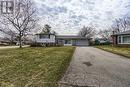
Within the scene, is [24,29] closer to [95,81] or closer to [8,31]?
[8,31]

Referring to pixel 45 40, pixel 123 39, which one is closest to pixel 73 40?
pixel 45 40

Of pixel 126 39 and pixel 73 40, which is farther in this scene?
pixel 73 40

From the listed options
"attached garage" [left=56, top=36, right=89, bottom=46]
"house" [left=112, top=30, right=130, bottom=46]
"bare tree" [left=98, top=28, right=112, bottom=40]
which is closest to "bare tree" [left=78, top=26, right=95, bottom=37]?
"bare tree" [left=98, top=28, right=112, bottom=40]

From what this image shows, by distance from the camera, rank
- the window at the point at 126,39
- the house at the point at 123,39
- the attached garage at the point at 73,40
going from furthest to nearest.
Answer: the attached garage at the point at 73,40 → the window at the point at 126,39 → the house at the point at 123,39

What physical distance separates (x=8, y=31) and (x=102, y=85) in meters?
30.2

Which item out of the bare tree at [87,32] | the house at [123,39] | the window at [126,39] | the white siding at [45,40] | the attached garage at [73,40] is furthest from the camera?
the bare tree at [87,32]

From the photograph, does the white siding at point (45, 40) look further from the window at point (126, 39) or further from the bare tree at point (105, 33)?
the bare tree at point (105, 33)

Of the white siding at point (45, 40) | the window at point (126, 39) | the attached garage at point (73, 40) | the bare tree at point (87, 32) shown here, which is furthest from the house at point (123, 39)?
the bare tree at point (87, 32)

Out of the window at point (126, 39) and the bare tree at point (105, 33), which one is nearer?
the window at point (126, 39)

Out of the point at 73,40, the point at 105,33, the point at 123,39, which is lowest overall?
the point at 73,40

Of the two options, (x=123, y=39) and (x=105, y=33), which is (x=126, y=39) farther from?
(x=105, y=33)

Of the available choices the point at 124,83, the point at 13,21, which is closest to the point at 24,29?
the point at 13,21

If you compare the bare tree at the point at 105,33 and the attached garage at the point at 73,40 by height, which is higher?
the bare tree at the point at 105,33

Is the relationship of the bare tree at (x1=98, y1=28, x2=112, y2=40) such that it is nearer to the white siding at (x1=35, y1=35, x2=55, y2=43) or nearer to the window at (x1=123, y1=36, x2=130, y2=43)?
the white siding at (x1=35, y1=35, x2=55, y2=43)
